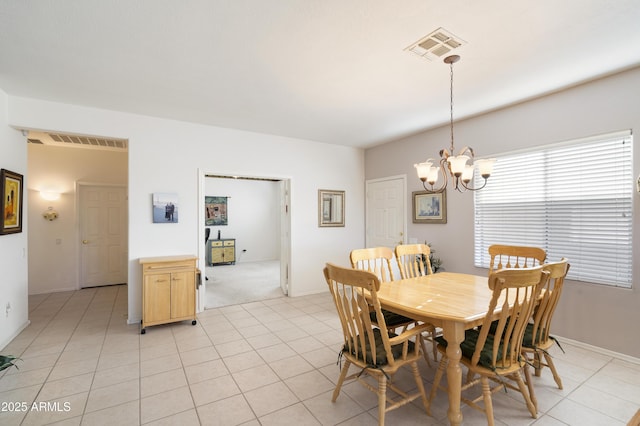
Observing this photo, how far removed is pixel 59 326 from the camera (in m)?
3.65

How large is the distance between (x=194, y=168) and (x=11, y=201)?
6.37ft

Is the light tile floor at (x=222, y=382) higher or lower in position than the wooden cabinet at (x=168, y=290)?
lower

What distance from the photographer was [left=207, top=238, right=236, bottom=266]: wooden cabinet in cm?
827

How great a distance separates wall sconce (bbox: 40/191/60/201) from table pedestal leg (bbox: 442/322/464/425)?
21.5 feet

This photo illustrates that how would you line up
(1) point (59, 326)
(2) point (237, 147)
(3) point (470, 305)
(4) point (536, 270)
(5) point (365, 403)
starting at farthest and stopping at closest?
(2) point (237, 147) → (1) point (59, 326) → (5) point (365, 403) → (3) point (470, 305) → (4) point (536, 270)

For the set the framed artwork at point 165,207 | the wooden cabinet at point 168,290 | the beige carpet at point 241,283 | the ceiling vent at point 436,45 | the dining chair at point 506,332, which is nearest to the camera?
the dining chair at point 506,332

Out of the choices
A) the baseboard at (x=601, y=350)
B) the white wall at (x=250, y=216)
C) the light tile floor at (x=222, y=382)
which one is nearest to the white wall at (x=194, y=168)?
the light tile floor at (x=222, y=382)

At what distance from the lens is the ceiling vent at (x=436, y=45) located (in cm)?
219

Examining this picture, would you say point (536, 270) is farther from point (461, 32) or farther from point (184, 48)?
point (184, 48)

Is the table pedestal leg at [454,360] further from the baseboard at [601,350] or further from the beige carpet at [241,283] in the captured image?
the beige carpet at [241,283]

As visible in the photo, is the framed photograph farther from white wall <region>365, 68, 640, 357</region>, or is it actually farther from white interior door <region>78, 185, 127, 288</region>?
white interior door <region>78, 185, 127, 288</region>

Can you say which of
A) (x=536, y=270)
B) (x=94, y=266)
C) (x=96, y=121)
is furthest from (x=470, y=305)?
(x=94, y=266)

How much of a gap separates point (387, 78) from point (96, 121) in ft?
11.5

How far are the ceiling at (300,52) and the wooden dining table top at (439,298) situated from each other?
194cm
